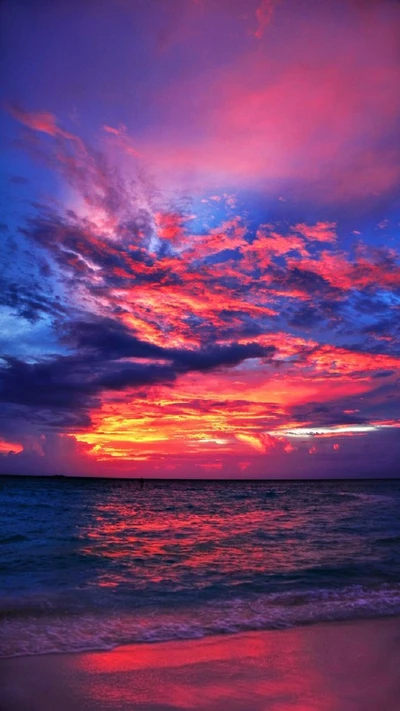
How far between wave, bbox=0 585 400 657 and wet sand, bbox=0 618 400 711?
1.60ft

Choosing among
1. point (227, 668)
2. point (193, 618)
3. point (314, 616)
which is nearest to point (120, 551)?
point (193, 618)

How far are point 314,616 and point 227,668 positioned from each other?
137 inches

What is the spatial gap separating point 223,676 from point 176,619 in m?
3.40

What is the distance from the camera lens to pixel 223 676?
20.4ft

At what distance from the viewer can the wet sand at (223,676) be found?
5.42m

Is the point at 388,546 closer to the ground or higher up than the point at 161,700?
closer to the ground

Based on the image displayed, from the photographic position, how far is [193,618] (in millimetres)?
9438

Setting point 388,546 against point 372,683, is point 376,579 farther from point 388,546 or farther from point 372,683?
point 372,683

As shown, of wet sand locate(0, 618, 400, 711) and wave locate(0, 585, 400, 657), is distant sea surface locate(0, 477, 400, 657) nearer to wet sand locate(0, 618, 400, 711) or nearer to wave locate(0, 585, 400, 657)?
wave locate(0, 585, 400, 657)

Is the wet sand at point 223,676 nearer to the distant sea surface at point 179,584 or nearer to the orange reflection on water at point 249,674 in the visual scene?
the orange reflection on water at point 249,674

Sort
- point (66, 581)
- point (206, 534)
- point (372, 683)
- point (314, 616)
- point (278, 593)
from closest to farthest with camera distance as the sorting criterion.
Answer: point (372, 683)
point (314, 616)
point (278, 593)
point (66, 581)
point (206, 534)

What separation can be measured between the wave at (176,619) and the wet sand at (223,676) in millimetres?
487

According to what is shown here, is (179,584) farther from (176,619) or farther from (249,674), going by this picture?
(249,674)

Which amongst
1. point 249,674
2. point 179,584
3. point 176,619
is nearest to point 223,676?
point 249,674
